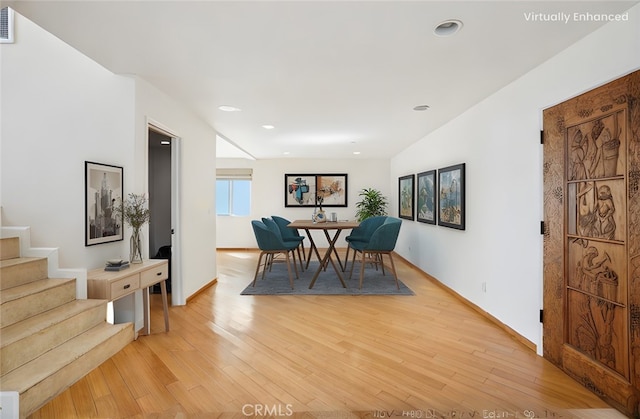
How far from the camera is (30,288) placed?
7.13 feet

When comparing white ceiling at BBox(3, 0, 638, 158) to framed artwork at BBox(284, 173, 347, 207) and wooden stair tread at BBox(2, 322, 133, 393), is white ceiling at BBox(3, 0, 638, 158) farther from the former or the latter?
framed artwork at BBox(284, 173, 347, 207)

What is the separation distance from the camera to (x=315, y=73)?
2.63 m

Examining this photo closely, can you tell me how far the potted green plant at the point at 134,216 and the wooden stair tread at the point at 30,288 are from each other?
50 centimetres

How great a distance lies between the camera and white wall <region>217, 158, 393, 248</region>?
7.97 meters

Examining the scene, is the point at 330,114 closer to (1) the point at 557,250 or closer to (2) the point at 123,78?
(2) the point at 123,78

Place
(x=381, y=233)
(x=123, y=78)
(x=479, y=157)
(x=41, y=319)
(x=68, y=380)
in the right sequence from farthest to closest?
(x=381, y=233)
(x=479, y=157)
(x=123, y=78)
(x=41, y=319)
(x=68, y=380)

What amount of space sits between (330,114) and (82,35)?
252 cm

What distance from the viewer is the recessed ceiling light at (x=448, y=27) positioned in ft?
6.19

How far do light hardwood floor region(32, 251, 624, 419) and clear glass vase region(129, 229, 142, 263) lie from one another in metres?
0.71

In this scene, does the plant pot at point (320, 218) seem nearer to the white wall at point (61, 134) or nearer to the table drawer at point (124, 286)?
the white wall at point (61, 134)

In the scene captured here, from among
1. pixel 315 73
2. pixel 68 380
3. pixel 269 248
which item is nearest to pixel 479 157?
pixel 315 73

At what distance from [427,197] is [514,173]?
2.21 meters

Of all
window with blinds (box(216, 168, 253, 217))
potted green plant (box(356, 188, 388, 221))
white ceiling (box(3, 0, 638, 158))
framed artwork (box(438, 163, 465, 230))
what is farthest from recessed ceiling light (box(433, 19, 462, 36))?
window with blinds (box(216, 168, 253, 217))

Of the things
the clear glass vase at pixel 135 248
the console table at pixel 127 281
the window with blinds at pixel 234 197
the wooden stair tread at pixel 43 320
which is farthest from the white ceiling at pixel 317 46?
the window with blinds at pixel 234 197
